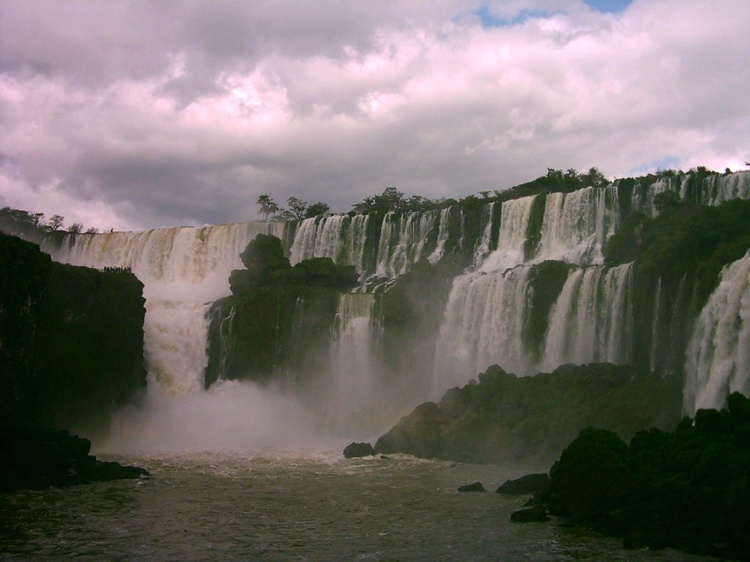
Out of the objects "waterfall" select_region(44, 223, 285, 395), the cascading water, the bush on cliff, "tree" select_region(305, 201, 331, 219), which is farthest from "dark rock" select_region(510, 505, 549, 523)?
"tree" select_region(305, 201, 331, 219)

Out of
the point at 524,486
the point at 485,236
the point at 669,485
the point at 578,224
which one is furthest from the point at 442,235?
the point at 669,485

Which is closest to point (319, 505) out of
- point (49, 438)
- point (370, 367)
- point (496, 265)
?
point (49, 438)

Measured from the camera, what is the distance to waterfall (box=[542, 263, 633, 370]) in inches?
1214

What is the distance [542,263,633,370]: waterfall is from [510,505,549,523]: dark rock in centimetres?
1243

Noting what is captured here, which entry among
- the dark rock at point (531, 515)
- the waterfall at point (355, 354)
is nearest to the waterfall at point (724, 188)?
the waterfall at point (355, 354)

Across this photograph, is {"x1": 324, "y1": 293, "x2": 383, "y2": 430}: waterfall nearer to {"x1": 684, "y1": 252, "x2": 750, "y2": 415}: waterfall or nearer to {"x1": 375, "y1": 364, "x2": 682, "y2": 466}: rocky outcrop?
{"x1": 375, "y1": 364, "x2": 682, "y2": 466}: rocky outcrop

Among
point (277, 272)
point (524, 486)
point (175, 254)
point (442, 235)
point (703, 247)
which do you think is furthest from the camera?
point (175, 254)

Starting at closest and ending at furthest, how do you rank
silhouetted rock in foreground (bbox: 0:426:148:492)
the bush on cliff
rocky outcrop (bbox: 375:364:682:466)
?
silhouetted rock in foreground (bbox: 0:426:148:492)
rocky outcrop (bbox: 375:364:682:466)
the bush on cliff

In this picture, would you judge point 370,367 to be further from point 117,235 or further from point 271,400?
point 117,235

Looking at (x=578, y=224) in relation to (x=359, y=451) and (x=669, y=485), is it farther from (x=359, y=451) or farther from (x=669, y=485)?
(x=669, y=485)

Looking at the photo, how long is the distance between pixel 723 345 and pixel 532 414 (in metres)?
7.63

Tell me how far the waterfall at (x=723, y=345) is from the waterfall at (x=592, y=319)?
442 centimetres

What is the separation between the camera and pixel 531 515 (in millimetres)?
19594

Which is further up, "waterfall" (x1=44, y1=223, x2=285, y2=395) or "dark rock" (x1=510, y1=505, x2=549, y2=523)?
"waterfall" (x1=44, y1=223, x2=285, y2=395)
